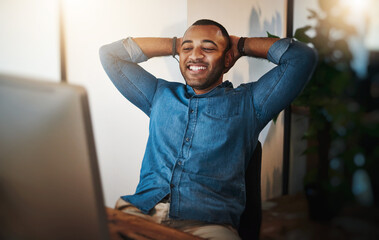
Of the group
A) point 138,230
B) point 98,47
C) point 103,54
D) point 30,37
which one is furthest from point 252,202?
point 30,37

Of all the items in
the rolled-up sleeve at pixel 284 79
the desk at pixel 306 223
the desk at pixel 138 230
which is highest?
the rolled-up sleeve at pixel 284 79

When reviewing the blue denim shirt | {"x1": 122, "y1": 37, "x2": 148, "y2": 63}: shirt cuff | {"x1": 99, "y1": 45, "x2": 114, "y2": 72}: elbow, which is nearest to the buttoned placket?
the blue denim shirt

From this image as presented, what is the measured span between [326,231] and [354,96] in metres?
0.66

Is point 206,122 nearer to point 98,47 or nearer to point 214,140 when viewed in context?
point 214,140

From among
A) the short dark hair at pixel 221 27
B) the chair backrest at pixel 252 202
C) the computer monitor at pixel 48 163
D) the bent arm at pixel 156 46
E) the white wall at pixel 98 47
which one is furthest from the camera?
the white wall at pixel 98 47

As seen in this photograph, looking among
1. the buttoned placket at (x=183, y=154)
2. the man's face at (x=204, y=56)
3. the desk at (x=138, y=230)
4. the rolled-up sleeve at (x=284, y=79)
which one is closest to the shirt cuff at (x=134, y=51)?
the man's face at (x=204, y=56)

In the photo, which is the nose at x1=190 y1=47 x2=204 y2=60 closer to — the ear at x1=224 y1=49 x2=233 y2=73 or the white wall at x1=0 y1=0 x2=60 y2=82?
the ear at x1=224 y1=49 x2=233 y2=73

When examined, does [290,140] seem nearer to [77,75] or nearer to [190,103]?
[190,103]

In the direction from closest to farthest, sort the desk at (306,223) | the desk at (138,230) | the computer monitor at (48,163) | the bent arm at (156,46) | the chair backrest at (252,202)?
1. the computer monitor at (48,163)
2. the desk at (138,230)
3. the chair backrest at (252,202)
4. the desk at (306,223)
5. the bent arm at (156,46)

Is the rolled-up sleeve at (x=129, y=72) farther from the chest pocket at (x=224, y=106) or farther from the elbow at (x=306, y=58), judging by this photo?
the elbow at (x=306, y=58)

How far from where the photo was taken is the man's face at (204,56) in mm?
1582

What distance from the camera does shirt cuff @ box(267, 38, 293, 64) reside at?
4.73 feet

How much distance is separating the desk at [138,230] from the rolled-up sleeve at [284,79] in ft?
2.44

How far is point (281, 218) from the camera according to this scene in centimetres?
Answer: 178
